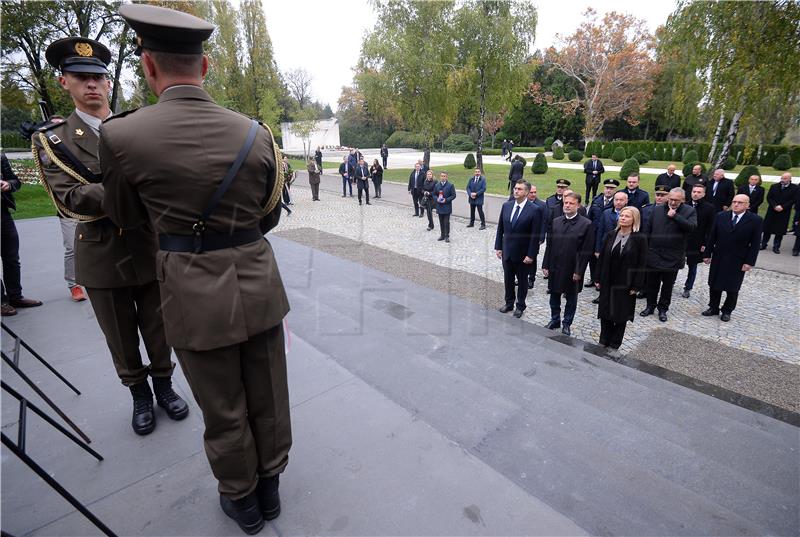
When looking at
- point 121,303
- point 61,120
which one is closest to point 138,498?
point 121,303

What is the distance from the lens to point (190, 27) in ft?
5.60

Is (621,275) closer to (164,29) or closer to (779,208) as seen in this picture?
(164,29)

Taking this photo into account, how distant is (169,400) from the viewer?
9.86ft

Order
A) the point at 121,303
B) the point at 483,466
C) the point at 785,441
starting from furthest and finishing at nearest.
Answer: the point at 785,441, the point at 121,303, the point at 483,466

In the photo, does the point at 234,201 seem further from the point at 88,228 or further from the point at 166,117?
the point at 88,228

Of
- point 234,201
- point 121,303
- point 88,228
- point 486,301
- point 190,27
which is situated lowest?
point 486,301

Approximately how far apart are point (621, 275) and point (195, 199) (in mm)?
4333

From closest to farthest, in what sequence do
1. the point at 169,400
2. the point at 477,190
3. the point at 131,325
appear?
1. the point at 131,325
2. the point at 169,400
3. the point at 477,190

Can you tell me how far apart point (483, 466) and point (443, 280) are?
502 cm

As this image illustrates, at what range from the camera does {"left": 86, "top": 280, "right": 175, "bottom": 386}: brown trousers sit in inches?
106

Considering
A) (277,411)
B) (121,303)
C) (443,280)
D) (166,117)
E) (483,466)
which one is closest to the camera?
(166,117)

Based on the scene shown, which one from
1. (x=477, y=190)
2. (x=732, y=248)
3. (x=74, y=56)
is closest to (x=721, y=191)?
(x=732, y=248)

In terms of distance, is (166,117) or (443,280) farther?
(443,280)

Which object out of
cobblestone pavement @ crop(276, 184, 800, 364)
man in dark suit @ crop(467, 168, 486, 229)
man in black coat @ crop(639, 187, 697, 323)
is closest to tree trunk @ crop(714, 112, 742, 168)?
cobblestone pavement @ crop(276, 184, 800, 364)
